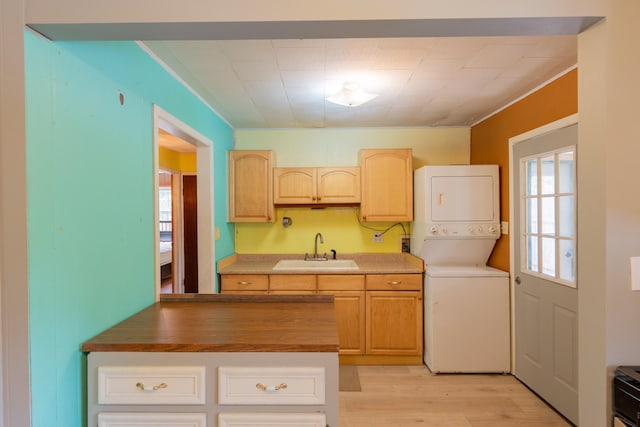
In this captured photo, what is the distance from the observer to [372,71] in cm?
214

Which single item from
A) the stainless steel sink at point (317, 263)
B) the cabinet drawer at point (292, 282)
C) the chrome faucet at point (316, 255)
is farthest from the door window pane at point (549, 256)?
the chrome faucet at point (316, 255)

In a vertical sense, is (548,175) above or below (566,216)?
above

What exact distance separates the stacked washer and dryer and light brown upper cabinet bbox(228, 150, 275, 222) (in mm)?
1492

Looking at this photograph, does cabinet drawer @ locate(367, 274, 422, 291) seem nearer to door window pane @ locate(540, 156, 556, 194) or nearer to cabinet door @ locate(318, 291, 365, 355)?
cabinet door @ locate(318, 291, 365, 355)

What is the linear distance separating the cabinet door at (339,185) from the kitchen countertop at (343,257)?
25.7 inches

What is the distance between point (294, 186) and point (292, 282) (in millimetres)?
961

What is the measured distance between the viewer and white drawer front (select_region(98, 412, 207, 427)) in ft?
4.25

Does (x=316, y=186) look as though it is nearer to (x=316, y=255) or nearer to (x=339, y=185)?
(x=339, y=185)

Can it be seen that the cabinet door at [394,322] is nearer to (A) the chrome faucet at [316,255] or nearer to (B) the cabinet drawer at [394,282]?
(B) the cabinet drawer at [394,282]

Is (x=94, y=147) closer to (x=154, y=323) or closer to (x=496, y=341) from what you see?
(x=154, y=323)

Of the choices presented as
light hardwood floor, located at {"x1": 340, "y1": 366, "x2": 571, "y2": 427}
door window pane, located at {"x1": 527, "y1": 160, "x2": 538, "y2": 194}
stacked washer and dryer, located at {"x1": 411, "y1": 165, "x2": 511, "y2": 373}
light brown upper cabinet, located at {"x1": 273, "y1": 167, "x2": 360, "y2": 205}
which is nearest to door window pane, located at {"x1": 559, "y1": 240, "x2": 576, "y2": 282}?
door window pane, located at {"x1": 527, "y1": 160, "x2": 538, "y2": 194}

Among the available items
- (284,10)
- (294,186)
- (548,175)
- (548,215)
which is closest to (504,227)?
(548,215)

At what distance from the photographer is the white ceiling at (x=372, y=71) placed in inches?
70.8

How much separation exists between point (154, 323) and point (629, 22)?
2.20m
